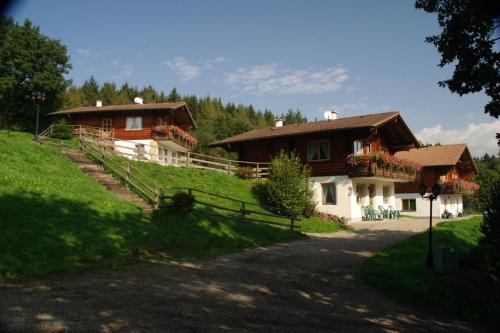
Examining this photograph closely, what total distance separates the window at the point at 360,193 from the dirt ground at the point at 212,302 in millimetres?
18713

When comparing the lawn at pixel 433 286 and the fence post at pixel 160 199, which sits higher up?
the fence post at pixel 160 199

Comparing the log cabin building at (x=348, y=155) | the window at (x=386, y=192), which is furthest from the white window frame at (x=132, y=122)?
the window at (x=386, y=192)

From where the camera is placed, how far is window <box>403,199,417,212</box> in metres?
41.6

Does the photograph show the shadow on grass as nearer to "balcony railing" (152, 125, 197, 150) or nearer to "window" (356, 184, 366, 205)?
"window" (356, 184, 366, 205)

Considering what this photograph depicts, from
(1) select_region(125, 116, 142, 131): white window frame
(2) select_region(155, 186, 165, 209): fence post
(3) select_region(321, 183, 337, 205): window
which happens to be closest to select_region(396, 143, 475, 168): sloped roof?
(3) select_region(321, 183, 337, 205): window

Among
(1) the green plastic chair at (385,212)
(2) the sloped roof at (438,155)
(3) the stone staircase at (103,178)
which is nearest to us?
(3) the stone staircase at (103,178)

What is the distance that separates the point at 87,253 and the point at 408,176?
28.4 meters

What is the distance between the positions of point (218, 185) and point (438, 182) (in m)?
25.9

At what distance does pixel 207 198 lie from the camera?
22422mm

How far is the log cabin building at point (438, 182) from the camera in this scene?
4088 cm

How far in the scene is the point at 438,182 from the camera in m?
41.1

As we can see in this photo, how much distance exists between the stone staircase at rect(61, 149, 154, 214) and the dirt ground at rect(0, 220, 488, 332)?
23.0 ft

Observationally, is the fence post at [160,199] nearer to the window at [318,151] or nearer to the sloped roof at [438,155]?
the window at [318,151]

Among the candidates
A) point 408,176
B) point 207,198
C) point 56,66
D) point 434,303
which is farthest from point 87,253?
point 56,66
